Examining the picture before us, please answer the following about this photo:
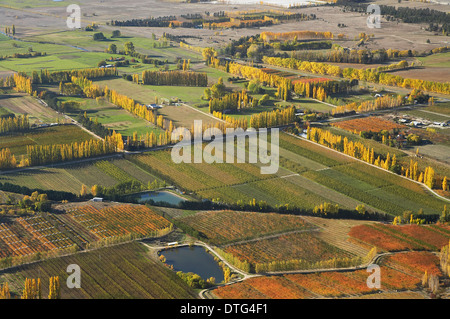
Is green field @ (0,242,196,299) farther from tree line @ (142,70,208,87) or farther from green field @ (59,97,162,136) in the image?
tree line @ (142,70,208,87)

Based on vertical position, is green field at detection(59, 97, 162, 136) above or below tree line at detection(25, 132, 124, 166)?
above

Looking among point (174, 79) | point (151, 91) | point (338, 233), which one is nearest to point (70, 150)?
point (338, 233)

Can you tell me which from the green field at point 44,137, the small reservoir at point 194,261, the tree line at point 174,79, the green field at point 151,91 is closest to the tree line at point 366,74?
the tree line at point 174,79

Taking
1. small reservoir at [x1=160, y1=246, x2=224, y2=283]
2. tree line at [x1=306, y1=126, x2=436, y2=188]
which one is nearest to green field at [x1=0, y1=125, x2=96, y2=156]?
tree line at [x1=306, y1=126, x2=436, y2=188]

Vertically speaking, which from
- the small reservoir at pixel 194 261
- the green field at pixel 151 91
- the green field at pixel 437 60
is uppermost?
the green field at pixel 437 60

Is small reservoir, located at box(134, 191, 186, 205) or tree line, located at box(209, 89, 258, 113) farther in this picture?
tree line, located at box(209, 89, 258, 113)

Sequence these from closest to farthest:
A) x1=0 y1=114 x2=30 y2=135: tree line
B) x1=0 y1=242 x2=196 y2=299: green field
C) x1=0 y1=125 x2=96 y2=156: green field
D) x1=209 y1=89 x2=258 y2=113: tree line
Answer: x1=0 y1=242 x2=196 y2=299: green field, x1=0 y1=125 x2=96 y2=156: green field, x1=0 y1=114 x2=30 y2=135: tree line, x1=209 y1=89 x2=258 y2=113: tree line

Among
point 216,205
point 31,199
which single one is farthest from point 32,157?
point 216,205

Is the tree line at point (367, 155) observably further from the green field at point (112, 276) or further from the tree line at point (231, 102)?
the green field at point (112, 276)

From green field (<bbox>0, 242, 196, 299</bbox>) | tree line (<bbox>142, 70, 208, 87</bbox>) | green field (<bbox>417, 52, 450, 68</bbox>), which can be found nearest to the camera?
green field (<bbox>0, 242, 196, 299</bbox>)
